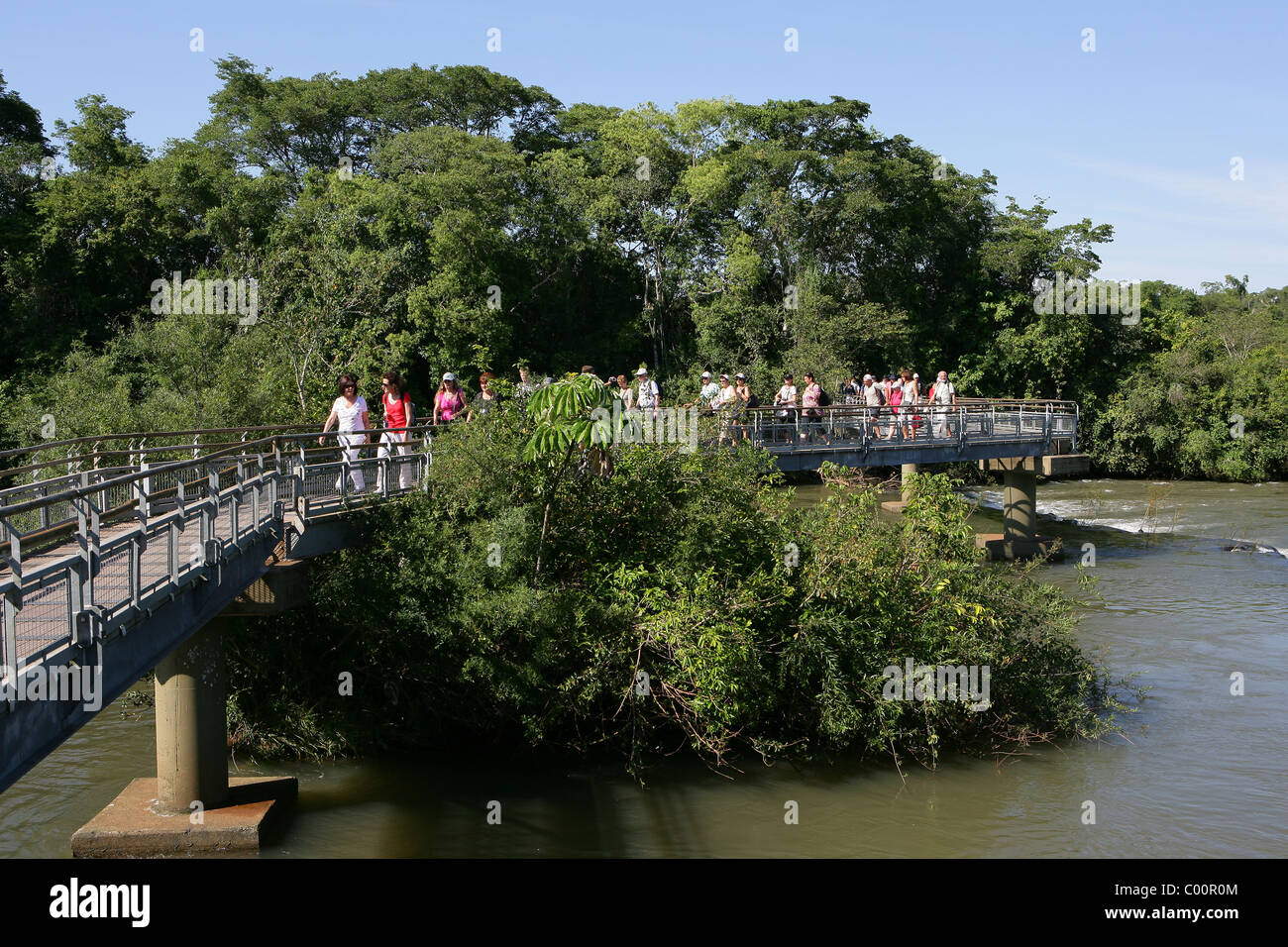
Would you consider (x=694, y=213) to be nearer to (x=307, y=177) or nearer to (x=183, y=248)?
(x=307, y=177)

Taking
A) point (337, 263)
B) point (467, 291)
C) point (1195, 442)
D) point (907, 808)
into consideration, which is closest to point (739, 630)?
point (907, 808)

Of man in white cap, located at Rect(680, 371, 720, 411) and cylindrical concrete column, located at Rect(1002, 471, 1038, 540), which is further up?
man in white cap, located at Rect(680, 371, 720, 411)

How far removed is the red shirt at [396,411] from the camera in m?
15.9

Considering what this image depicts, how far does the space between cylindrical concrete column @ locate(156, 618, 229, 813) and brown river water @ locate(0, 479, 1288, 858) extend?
112cm

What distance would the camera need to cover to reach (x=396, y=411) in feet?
52.2

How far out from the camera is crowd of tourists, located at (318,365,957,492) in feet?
51.2

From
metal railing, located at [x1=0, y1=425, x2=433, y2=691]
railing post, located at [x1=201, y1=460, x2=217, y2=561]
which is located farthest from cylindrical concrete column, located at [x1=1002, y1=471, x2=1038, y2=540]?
railing post, located at [x1=201, y1=460, x2=217, y2=561]

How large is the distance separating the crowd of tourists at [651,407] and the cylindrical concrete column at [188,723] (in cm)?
300

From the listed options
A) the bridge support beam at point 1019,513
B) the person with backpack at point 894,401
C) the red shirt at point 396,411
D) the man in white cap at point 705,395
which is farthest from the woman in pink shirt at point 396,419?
the bridge support beam at point 1019,513

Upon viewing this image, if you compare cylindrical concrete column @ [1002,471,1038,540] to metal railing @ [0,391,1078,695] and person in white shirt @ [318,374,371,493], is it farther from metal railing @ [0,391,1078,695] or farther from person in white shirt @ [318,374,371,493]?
person in white shirt @ [318,374,371,493]

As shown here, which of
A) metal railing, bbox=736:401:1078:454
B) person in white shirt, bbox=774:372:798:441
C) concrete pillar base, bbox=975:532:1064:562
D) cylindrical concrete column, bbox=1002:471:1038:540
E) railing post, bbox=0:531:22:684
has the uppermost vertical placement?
person in white shirt, bbox=774:372:798:441

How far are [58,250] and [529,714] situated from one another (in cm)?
3428

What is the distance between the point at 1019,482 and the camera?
31.2m

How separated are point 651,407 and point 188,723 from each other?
30.7ft
